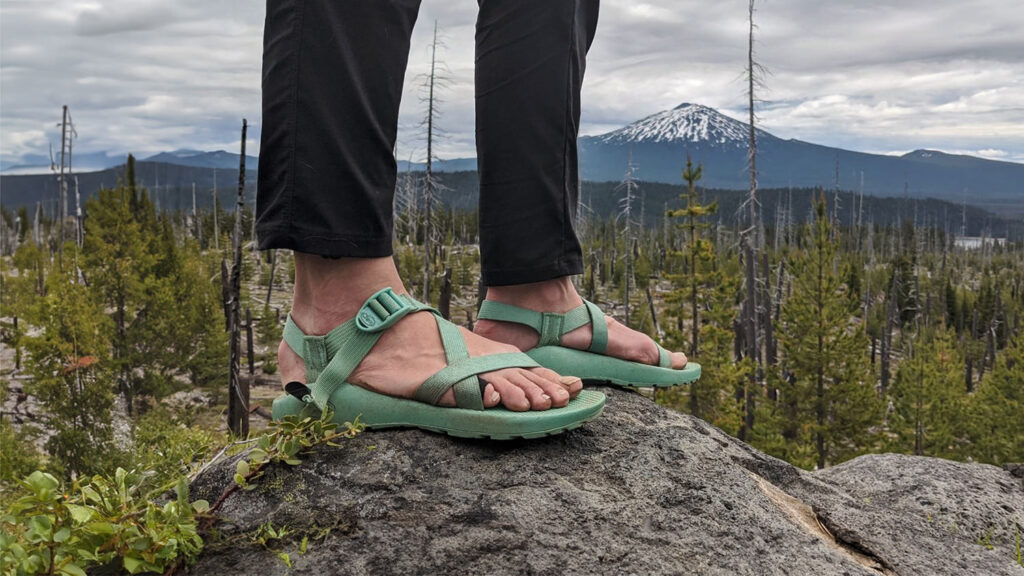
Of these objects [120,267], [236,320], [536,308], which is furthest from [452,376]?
[120,267]

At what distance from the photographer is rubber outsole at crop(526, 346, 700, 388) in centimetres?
225

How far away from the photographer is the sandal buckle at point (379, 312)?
1.72 meters

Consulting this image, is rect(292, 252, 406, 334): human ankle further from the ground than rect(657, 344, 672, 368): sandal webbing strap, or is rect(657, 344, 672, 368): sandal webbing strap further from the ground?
rect(292, 252, 406, 334): human ankle

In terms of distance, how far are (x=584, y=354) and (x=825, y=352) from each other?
2383 centimetres

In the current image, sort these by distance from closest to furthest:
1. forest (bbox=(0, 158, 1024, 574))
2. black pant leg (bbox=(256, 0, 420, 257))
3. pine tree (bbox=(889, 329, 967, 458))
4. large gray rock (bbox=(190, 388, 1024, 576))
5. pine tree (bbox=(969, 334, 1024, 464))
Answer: large gray rock (bbox=(190, 388, 1024, 576)), black pant leg (bbox=(256, 0, 420, 257)), forest (bbox=(0, 158, 1024, 574)), pine tree (bbox=(969, 334, 1024, 464)), pine tree (bbox=(889, 329, 967, 458))

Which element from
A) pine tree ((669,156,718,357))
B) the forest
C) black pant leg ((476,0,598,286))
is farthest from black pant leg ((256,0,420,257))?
pine tree ((669,156,718,357))

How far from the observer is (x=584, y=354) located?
230 centimetres

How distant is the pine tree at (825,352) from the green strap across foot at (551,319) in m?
22.8

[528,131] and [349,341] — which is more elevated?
[528,131]

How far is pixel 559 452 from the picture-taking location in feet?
5.81

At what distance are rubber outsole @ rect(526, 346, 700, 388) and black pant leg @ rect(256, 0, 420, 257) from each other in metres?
0.82

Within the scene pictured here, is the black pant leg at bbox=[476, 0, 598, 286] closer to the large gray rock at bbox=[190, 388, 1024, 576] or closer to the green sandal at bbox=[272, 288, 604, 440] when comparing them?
the green sandal at bbox=[272, 288, 604, 440]

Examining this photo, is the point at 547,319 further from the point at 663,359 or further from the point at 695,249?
the point at 695,249

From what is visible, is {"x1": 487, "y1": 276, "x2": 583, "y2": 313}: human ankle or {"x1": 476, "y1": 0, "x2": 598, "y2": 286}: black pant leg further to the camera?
{"x1": 487, "y1": 276, "x2": 583, "y2": 313}: human ankle
